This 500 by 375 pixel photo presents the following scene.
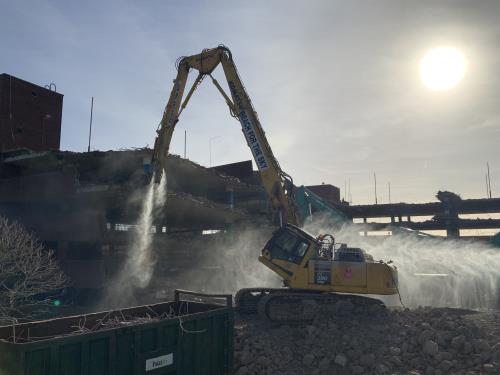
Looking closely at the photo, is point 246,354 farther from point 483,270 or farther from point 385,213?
point 385,213

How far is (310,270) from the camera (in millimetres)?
13594

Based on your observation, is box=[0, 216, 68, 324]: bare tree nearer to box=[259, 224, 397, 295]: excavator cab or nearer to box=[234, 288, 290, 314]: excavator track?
box=[234, 288, 290, 314]: excavator track

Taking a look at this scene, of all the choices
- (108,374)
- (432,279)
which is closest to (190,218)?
(432,279)

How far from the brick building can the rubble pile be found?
23.9 meters

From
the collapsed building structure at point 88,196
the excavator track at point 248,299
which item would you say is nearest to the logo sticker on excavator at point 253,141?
the collapsed building structure at point 88,196

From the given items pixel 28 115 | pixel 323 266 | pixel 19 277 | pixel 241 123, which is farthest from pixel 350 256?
pixel 28 115

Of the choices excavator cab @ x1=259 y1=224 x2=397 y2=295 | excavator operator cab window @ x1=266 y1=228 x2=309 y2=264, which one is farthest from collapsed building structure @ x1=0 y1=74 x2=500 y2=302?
excavator cab @ x1=259 y1=224 x2=397 y2=295

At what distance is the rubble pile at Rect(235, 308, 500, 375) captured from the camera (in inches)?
392

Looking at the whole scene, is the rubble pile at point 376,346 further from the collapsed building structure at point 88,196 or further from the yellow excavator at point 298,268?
the collapsed building structure at point 88,196

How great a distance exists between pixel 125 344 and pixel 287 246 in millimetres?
8448

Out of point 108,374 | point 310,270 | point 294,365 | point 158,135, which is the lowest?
point 294,365

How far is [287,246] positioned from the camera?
46.0ft

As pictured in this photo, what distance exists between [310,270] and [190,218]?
17245mm

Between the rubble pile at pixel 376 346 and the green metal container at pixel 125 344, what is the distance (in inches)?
118
